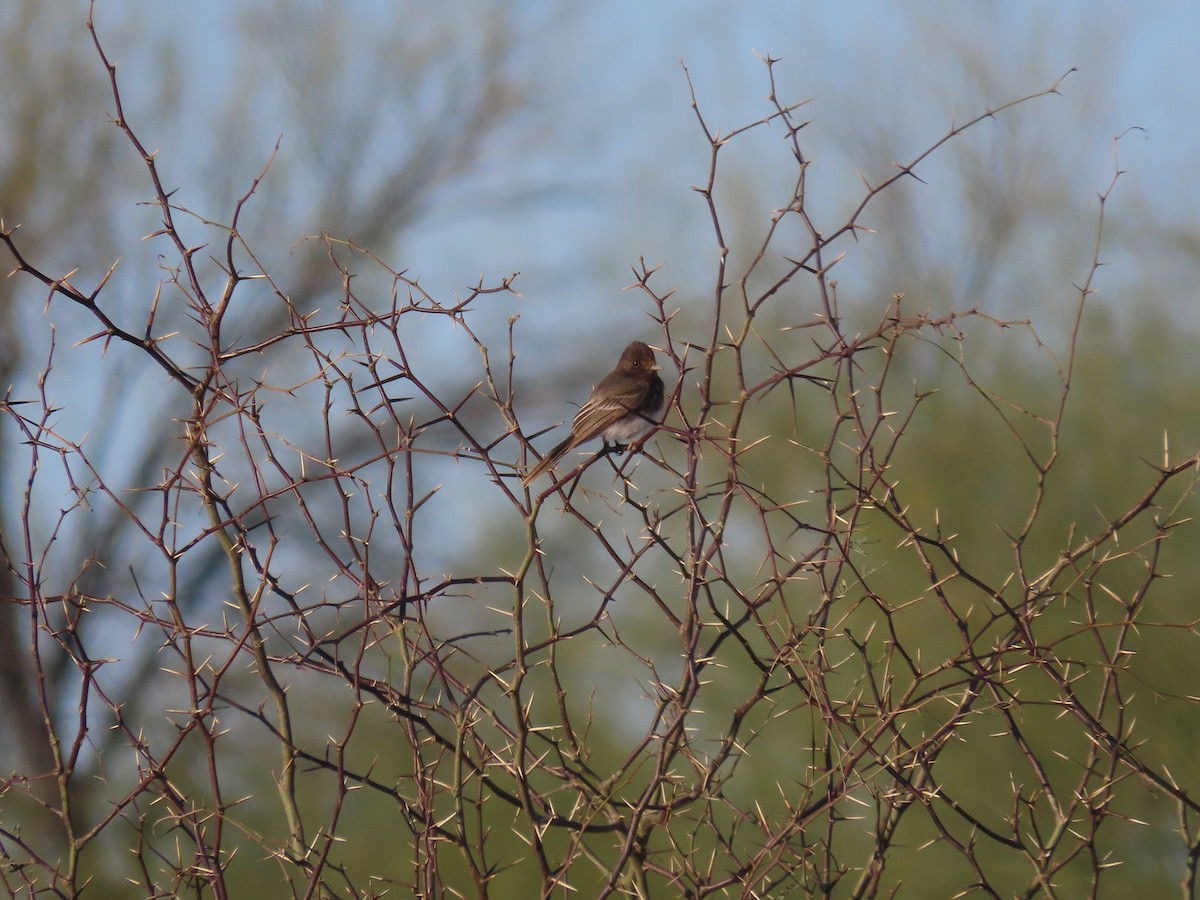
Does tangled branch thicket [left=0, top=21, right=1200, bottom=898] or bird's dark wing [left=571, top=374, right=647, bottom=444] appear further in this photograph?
bird's dark wing [left=571, top=374, right=647, bottom=444]

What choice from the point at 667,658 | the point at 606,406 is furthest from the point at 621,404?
the point at 667,658

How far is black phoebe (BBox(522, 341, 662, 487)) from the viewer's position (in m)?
4.99

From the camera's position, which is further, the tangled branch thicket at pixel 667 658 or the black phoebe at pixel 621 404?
the black phoebe at pixel 621 404

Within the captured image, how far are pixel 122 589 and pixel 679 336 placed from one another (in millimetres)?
5817

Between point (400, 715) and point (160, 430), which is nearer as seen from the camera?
point (400, 715)

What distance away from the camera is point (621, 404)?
16.4 ft

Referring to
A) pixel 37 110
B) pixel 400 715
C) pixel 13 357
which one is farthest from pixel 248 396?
pixel 37 110

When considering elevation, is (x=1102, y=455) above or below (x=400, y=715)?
above

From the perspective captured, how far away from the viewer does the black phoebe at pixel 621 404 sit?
196 inches

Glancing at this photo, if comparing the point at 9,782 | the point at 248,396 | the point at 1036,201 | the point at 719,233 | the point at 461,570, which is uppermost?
the point at 1036,201

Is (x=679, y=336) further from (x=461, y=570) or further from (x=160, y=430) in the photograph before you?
(x=160, y=430)

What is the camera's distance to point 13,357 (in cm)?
1111

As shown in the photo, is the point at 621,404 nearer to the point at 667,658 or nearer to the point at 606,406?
the point at 606,406

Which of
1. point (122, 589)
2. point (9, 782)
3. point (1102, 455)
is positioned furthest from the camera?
point (122, 589)
